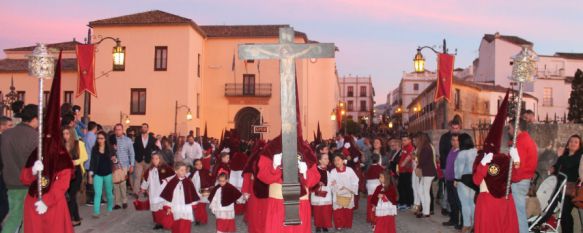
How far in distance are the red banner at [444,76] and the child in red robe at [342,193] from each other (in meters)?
7.49

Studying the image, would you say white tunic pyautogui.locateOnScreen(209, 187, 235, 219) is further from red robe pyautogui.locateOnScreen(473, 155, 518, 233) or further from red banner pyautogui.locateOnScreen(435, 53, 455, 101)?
red banner pyautogui.locateOnScreen(435, 53, 455, 101)

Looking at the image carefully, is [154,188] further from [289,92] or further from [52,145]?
[289,92]

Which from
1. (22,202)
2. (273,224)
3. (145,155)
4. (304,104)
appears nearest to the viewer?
(273,224)

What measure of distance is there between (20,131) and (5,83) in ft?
135

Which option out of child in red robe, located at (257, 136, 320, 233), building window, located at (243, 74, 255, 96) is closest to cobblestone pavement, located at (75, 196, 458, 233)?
child in red robe, located at (257, 136, 320, 233)

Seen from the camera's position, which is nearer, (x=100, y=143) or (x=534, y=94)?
(x=100, y=143)

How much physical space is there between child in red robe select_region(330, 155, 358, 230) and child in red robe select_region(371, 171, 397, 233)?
1.35 metres

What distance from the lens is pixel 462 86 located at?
59.9 meters

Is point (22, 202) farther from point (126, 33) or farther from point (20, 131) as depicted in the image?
point (126, 33)

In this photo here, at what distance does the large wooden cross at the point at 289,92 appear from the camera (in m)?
7.76

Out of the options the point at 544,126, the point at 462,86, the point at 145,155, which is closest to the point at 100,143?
the point at 145,155

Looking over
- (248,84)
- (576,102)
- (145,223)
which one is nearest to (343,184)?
(145,223)

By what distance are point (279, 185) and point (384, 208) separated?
3.27 m

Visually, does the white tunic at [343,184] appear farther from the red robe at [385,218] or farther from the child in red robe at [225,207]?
the child in red robe at [225,207]
